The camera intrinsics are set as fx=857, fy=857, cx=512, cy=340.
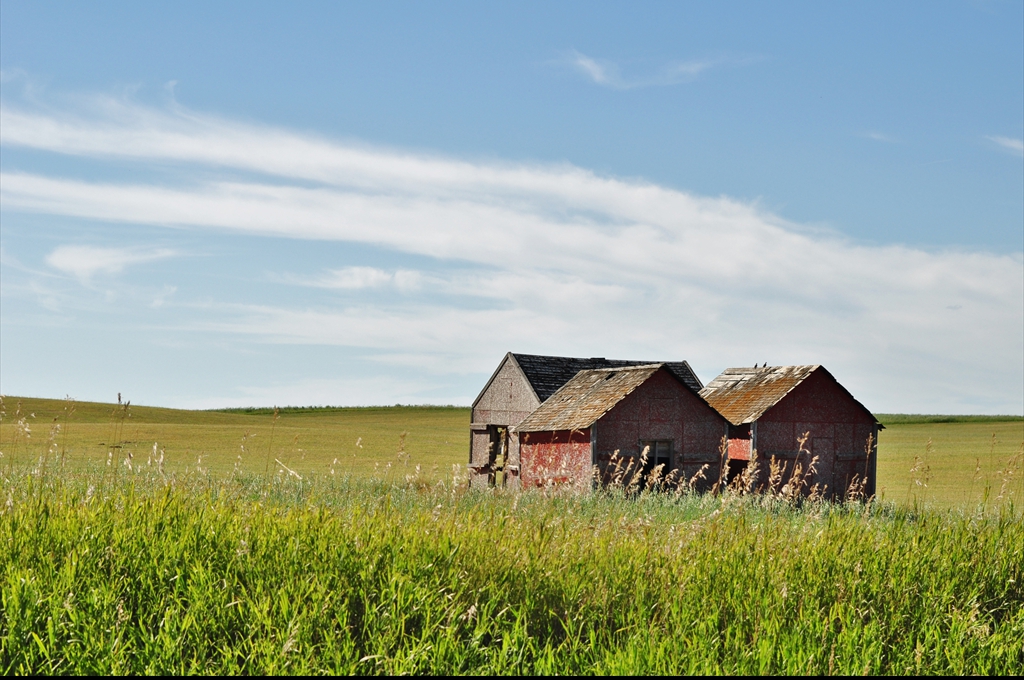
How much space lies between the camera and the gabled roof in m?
24.6

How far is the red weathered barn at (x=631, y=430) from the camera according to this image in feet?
70.3

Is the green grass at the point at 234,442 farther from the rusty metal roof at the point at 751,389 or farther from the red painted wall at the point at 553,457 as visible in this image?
the rusty metal roof at the point at 751,389

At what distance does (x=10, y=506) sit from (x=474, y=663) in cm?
503

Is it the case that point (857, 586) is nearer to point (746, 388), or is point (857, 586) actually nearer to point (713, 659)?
point (713, 659)

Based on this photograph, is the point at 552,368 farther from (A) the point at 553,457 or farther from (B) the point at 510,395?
(A) the point at 553,457

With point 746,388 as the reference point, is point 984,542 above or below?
below

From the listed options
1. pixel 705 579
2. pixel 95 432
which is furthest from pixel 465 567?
pixel 95 432

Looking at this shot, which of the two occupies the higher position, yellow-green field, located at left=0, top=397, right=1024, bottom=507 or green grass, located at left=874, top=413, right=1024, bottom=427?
green grass, located at left=874, top=413, right=1024, bottom=427

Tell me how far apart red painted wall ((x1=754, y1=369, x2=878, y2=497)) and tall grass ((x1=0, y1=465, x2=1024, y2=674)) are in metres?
15.7

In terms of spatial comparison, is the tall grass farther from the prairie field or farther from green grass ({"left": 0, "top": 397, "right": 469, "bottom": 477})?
green grass ({"left": 0, "top": 397, "right": 469, "bottom": 477})

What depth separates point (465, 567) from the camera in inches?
275

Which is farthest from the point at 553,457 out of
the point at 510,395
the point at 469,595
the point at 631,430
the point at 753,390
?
the point at 469,595

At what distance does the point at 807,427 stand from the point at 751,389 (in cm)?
213

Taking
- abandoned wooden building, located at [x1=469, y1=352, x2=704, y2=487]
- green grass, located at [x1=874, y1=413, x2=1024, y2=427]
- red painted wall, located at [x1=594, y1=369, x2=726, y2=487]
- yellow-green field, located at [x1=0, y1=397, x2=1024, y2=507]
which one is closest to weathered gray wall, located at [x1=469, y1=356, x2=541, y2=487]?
abandoned wooden building, located at [x1=469, y1=352, x2=704, y2=487]
